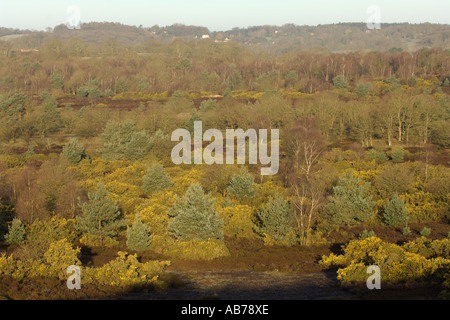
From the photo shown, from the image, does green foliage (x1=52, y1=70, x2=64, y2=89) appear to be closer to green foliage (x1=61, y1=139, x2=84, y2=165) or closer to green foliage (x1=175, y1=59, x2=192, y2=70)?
green foliage (x1=175, y1=59, x2=192, y2=70)

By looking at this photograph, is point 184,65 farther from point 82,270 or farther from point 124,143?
point 82,270

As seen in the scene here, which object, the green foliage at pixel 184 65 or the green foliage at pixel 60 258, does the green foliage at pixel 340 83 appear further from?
the green foliage at pixel 60 258

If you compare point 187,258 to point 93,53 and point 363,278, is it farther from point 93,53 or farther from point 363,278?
point 93,53

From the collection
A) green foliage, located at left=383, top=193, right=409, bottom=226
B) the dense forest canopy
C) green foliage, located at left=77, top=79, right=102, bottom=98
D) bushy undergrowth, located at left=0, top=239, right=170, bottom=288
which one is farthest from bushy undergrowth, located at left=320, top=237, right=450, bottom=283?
green foliage, located at left=77, top=79, right=102, bottom=98

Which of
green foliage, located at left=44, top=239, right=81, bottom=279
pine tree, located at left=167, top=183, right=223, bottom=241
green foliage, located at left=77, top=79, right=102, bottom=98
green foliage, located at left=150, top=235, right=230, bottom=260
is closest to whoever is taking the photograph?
green foliage, located at left=44, top=239, right=81, bottom=279

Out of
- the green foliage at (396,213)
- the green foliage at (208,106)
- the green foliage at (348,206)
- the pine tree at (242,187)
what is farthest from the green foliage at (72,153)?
the green foliage at (208,106)

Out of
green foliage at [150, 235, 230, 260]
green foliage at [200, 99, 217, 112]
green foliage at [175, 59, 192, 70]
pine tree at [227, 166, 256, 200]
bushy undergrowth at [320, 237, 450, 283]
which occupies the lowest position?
green foliage at [150, 235, 230, 260]

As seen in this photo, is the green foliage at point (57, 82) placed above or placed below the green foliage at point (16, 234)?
above

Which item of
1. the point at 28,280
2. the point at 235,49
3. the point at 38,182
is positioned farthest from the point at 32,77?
the point at 28,280

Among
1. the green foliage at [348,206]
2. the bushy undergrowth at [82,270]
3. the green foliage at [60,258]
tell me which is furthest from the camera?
the green foliage at [348,206]
